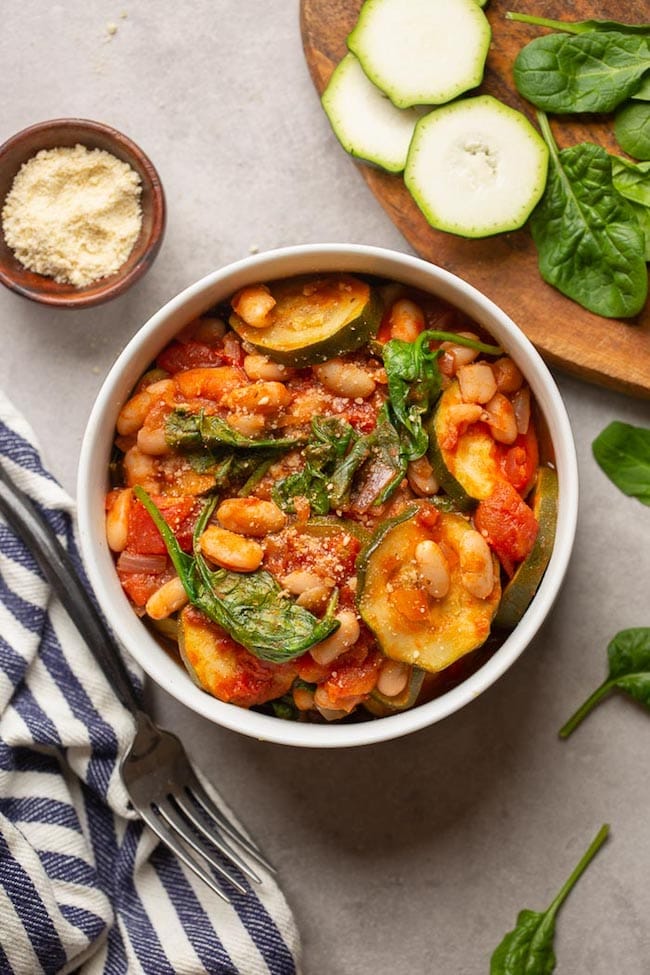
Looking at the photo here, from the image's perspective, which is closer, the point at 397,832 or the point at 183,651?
the point at 183,651

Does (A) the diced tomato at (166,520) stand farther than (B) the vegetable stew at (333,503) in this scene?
Yes

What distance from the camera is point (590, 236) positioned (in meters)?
3.34

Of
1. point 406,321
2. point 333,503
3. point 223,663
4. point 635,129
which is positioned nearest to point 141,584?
point 223,663

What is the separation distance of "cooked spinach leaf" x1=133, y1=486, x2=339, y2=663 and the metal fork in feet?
1.95

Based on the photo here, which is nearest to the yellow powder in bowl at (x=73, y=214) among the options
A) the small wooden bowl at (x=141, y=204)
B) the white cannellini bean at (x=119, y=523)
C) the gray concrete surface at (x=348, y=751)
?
the small wooden bowl at (x=141, y=204)

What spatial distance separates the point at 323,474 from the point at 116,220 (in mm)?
1202

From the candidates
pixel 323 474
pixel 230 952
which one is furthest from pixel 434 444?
pixel 230 952

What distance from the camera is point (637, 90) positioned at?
3.36 m

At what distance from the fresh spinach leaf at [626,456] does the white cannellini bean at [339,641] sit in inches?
47.3

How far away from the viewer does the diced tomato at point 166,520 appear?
296 centimetres

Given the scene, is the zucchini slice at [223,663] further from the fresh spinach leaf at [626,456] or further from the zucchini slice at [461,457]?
the fresh spinach leaf at [626,456]

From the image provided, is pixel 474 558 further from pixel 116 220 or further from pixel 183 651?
pixel 116 220

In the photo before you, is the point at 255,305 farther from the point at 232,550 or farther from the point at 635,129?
the point at 635,129

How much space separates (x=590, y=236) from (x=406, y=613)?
1.44 metres
